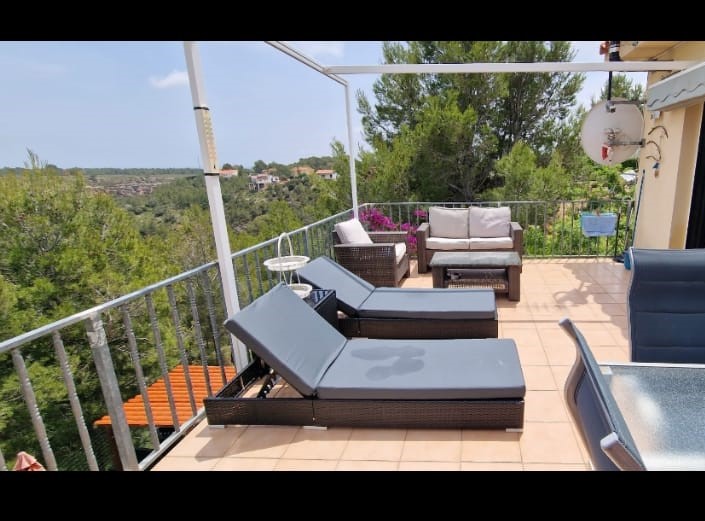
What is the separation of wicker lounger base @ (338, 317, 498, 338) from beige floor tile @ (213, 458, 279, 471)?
1517mm

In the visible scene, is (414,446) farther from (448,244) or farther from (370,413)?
(448,244)

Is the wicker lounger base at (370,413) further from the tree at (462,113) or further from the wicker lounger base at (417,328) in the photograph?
the tree at (462,113)

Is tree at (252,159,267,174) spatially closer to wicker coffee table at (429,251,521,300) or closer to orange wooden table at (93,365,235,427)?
orange wooden table at (93,365,235,427)

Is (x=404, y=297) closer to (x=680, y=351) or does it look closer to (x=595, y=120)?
(x=680, y=351)

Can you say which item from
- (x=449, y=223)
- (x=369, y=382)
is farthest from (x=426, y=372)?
(x=449, y=223)

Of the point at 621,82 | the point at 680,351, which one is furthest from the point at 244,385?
the point at 621,82

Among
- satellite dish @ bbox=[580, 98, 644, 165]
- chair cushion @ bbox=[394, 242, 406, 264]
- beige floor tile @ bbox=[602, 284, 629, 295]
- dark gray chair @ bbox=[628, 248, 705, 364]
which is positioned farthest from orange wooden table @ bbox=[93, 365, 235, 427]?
satellite dish @ bbox=[580, 98, 644, 165]

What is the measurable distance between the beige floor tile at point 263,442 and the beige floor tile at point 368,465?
39 centimetres

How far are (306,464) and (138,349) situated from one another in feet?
29.2

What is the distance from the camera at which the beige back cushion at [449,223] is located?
20.6ft

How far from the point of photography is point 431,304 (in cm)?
→ 361

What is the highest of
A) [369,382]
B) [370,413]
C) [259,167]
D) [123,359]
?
[259,167]

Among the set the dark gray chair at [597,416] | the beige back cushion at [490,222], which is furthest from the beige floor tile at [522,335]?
the beige back cushion at [490,222]

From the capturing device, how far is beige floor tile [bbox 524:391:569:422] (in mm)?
2467
